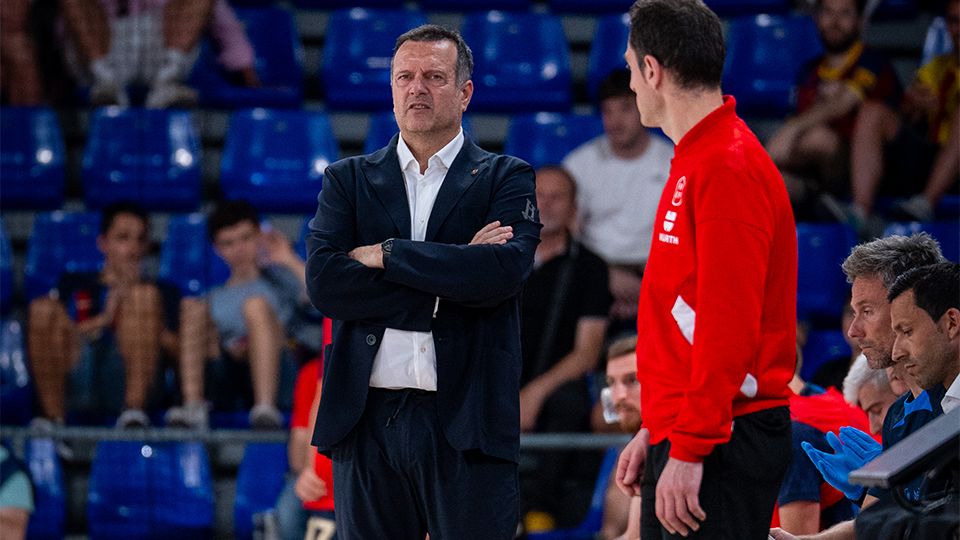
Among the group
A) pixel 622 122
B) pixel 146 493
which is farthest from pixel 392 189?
pixel 622 122

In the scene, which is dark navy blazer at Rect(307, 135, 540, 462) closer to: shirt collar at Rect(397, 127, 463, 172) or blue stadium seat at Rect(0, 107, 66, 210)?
shirt collar at Rect(397, 127, 463, 172)

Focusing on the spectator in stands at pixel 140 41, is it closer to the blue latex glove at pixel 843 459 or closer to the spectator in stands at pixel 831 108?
the spectator in stands at pixel 831 108

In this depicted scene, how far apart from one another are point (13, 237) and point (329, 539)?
2766mm

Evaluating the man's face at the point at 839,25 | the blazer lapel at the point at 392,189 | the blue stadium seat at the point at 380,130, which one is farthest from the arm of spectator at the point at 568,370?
the man's face at the point at 839,25

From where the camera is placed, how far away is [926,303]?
219 cm

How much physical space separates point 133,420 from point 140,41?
7.00ft

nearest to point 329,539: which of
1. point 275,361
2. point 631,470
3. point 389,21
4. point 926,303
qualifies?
point 275,361

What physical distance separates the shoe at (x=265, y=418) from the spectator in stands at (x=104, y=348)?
483mm

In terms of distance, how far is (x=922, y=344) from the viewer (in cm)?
221

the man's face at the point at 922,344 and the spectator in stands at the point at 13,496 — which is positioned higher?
the man's face at the point at 922,344

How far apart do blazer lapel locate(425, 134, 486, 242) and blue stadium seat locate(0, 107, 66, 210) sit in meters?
3.66

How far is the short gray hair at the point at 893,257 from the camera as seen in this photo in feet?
7.86

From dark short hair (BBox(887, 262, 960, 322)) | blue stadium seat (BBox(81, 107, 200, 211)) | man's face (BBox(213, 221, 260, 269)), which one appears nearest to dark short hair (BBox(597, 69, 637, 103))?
man's face (BBox(213, 221, 260, 269))

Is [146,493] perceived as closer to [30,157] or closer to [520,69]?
[30,157]
